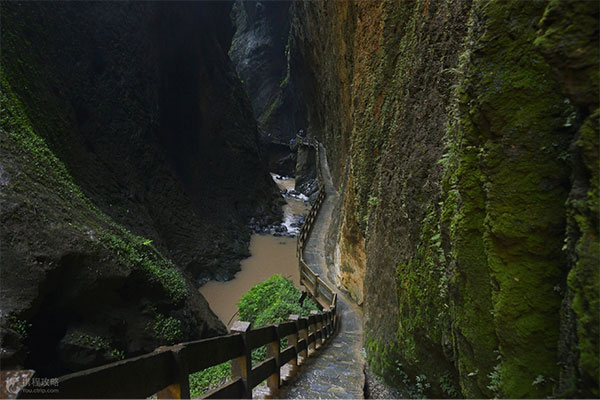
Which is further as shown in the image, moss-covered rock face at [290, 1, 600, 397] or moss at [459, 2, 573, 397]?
moss at [459, 2, 573, 397]

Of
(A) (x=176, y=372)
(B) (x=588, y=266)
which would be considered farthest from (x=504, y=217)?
(A) (x=176, y=372)

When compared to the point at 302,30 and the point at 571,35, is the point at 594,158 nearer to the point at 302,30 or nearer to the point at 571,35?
the point at 571,35

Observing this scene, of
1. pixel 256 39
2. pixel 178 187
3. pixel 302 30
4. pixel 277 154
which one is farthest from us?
pixel 256 39

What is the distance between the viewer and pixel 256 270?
20.5 meters

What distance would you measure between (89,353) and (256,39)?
59.9 m

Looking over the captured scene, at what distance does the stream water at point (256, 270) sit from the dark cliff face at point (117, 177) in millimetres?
956

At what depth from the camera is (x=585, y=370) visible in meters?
1.50

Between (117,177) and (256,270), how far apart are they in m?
9.60

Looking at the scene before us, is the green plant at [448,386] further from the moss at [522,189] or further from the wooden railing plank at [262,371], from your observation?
the wooden railing plank at [262,371]

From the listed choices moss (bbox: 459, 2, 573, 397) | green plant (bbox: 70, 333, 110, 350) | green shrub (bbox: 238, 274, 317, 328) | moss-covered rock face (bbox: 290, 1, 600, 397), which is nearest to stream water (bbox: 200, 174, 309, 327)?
green shrub (bbox: 238, 274, 317, 328)

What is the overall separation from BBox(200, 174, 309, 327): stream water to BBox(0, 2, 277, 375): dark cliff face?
0.96 metres

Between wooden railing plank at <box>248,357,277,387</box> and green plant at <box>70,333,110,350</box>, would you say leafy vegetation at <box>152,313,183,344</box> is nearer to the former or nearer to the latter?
green plant at <box>70,333,110,350</box>

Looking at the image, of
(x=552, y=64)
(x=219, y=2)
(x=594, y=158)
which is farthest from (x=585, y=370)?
(x=219, y=2)

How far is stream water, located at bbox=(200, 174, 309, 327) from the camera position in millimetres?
16859
